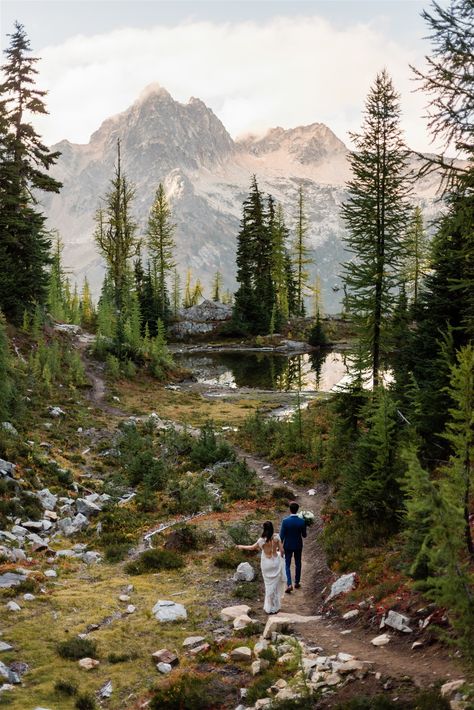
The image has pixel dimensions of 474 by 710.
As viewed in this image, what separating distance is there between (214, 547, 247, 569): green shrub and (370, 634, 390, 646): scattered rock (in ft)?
17.1

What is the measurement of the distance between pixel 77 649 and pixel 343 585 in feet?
17.3

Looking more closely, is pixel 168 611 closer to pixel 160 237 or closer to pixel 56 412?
pixel 56 412

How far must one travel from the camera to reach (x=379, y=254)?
71.4ft

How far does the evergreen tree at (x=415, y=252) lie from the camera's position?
21375mm

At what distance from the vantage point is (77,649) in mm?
9094

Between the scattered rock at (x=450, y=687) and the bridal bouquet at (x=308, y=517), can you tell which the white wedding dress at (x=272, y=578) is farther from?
the bridal bouquet at (x=308, y=517)

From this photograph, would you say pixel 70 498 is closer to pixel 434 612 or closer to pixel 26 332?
pixel 434 612

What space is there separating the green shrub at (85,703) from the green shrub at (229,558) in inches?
225

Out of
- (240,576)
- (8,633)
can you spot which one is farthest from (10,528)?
(240,576)

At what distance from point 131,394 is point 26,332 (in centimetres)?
715

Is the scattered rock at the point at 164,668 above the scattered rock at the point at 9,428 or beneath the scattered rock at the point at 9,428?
beneath

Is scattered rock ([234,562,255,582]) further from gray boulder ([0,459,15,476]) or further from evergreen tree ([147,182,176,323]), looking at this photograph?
evergreen tree ([147,182,176,323])

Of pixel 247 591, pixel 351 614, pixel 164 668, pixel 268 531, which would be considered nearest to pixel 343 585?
pixel 351 614

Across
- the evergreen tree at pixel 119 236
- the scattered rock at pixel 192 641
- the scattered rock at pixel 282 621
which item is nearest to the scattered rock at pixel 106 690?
the scattered rock at pixel 192 641
